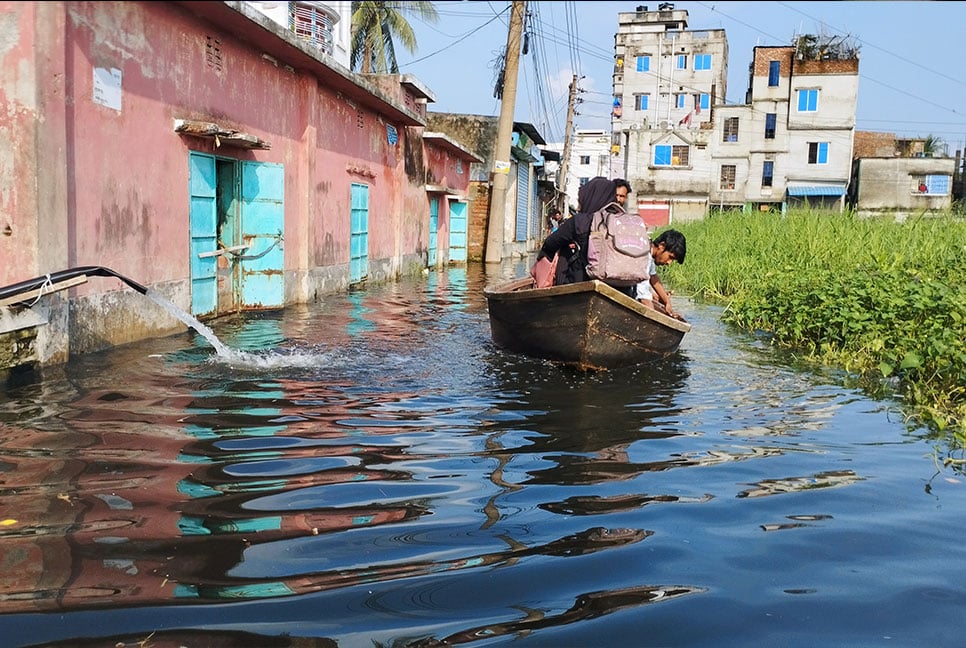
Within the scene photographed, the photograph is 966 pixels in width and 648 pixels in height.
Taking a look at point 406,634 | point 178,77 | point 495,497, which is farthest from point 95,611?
point 178,77

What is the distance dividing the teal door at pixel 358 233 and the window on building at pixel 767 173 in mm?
37980

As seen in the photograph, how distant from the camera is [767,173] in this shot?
48844 millimetres

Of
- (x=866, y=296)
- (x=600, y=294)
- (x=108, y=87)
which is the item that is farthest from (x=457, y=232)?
(x=600, y=294)

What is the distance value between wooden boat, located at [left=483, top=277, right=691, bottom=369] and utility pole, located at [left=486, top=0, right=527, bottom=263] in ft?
56.3

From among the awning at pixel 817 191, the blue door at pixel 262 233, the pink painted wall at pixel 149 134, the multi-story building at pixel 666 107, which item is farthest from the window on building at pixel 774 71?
the blue door at pixel 262 233

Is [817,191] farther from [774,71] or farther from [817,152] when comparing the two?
[774,71]

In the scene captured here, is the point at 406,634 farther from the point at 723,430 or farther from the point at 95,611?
the point at 723,430

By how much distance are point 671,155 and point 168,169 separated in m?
45.4

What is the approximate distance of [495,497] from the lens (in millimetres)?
3838

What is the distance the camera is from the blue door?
11.1 meters

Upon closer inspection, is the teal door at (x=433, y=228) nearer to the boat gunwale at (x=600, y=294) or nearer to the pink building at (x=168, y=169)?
the pink building at (x=168, y=169)

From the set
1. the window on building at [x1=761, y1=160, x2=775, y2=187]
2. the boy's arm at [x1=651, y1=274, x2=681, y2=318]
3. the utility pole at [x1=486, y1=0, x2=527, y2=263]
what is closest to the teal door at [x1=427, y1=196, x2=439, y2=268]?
the utility pole at [x1=486, y1=0, x2=527, y2=263]

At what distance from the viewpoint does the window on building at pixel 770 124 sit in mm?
48125

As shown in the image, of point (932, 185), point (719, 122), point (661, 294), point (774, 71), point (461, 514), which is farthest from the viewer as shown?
point (719, 122)
